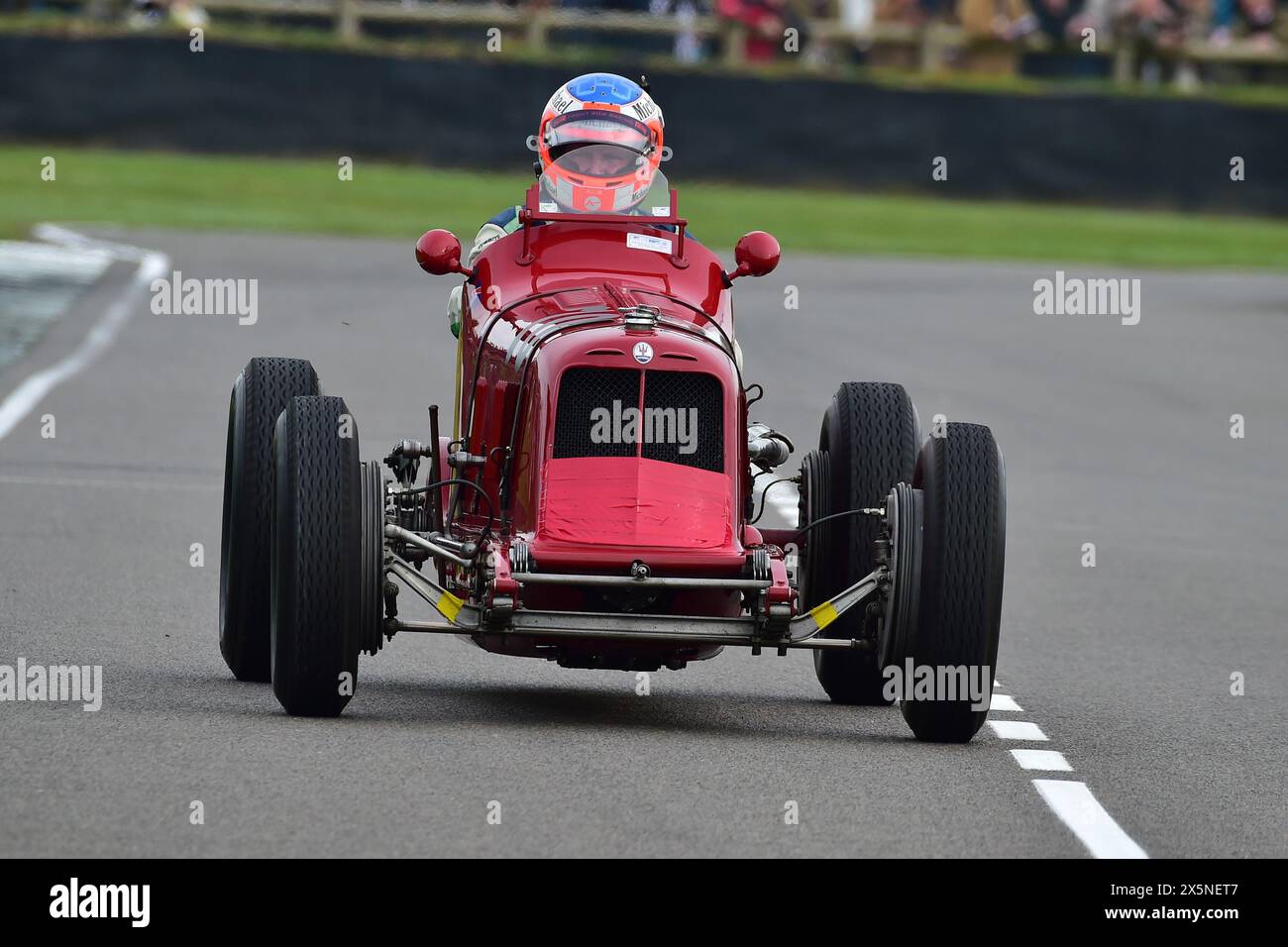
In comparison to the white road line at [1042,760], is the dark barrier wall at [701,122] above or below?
above

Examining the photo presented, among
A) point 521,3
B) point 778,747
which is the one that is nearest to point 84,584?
point 778,747

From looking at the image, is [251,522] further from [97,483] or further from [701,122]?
[701,122]

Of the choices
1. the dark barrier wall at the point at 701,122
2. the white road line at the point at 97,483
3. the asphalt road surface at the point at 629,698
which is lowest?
the asphalt road surface at the point at 629,698

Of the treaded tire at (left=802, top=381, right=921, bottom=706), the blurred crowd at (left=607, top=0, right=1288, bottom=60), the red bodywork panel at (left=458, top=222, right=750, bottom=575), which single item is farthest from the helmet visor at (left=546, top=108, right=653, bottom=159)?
the blurred crowd at (left=607, top=0, right=1288, bottom=60)

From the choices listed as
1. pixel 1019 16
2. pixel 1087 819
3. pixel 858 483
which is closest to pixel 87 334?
pixel 858 483

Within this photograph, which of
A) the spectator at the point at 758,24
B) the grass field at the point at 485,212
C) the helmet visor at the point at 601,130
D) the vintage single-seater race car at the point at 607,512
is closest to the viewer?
the vintage single-seater race car at the point at 607,512

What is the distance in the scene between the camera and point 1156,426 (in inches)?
878

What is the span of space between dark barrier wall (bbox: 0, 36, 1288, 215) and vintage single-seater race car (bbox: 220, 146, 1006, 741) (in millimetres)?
28995

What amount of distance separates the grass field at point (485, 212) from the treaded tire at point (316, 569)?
76.2ft

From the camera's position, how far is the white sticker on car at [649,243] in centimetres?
1030

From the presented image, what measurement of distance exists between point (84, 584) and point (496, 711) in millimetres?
3241

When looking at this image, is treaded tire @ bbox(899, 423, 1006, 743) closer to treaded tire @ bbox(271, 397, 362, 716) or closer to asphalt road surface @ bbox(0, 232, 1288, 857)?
asphalt road surface @ bbox(0, 232, 1288, 857)

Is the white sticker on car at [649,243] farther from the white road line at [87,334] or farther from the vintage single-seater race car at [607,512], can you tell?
the white road line at [87,334]

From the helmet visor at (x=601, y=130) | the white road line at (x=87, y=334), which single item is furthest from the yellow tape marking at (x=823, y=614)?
the white road line at (x=87, y=334)
